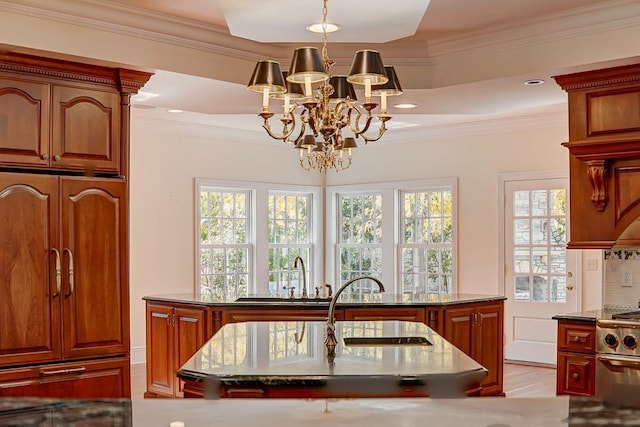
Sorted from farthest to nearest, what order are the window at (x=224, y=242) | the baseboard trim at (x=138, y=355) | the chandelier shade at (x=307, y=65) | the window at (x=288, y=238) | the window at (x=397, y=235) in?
the window at (x=288, y=238), the window at (x=397, y=235), the window at (x=224, y=242), the baseboard trim at (x=138, y=355), the chandelier shade at (x=307, y=65)

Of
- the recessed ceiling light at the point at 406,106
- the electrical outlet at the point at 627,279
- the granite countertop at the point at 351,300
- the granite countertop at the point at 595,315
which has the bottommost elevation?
the granite countertop at the point at 595,315

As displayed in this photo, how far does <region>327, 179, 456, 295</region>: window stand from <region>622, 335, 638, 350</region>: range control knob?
410 cm

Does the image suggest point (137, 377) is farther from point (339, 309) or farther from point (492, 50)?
point (492, 50)

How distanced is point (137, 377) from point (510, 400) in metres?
6.15

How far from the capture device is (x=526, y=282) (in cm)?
791

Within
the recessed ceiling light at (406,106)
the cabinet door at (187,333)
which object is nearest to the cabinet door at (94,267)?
the cabinet door at (187,333)

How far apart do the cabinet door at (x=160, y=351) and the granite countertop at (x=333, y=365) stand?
228cm

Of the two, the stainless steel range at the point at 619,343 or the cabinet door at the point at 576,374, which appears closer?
the stainless steel range at the point at 619,343

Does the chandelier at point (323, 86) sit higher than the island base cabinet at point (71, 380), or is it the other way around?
the chandelier at point (323, 86)

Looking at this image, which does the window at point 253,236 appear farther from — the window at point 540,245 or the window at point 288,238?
the window at point 540,245

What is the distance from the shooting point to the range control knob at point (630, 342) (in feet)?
14.4

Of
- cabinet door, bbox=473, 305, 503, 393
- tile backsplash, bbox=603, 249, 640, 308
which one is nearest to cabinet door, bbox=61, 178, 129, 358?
cabinet door, bbox=473, 305, 503, 393

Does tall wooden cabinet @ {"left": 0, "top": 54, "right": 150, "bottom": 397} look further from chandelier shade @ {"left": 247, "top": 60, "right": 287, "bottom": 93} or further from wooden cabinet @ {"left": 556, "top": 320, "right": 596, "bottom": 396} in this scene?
wooden cabinet @ {"left": 556, "top": 320, "right": 596, "bottom": 396}

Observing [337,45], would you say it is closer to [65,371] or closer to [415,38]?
[415,38]
